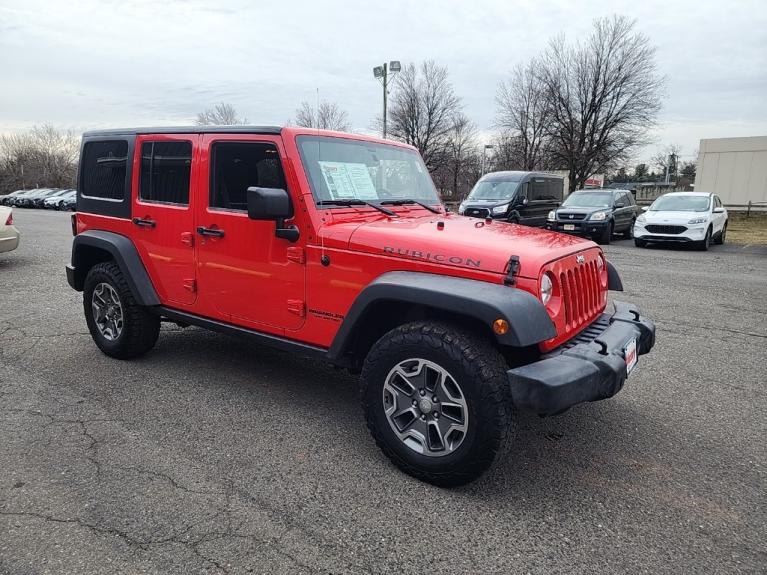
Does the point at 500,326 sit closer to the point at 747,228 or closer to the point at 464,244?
the point at 464,244

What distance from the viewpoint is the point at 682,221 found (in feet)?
46.6

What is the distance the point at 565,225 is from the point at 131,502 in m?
14.6

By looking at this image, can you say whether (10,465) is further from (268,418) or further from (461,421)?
(461,421)

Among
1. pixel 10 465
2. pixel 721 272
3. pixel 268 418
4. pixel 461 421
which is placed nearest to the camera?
pixel 461 421

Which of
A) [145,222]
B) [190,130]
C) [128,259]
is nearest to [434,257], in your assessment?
[190,130]

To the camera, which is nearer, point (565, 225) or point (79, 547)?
point (79, 547)

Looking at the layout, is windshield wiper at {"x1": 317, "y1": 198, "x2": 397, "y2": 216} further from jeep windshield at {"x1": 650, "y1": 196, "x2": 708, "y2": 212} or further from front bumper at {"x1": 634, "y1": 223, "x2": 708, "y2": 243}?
jeep windshield at {"x1": 650, "y1": 196, "x2": 708, "y2": 212}

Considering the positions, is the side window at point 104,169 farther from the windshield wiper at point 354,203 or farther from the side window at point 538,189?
the side window at point 538,189

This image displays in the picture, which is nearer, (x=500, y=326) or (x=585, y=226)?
(x=500, y=326)

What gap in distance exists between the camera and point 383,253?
10.0 feet

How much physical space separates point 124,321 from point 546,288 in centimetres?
344

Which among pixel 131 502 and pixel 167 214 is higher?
pixel 167 214

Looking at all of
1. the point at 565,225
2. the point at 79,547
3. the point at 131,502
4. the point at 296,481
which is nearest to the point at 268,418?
the point at 296,481

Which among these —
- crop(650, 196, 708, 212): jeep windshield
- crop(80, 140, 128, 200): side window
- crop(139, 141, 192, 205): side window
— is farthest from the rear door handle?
crop(650, 196, 708, 212): jeep windshield
